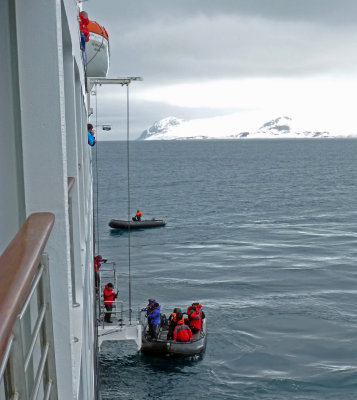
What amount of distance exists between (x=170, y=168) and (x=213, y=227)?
83.4 metres

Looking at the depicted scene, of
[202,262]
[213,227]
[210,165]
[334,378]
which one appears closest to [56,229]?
[334,378]

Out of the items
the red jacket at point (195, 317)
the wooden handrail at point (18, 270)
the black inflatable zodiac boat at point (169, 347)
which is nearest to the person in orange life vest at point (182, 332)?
the black inflatable zodiac boat at point (169, 347)

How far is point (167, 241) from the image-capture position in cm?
4644

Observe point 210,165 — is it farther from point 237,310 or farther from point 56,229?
point 56,229

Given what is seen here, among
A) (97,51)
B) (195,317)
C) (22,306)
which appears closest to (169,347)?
(195,317)

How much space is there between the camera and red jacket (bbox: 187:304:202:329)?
21984 mm

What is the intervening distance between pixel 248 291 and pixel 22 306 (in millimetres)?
30383

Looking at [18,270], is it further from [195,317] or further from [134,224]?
[134,224]

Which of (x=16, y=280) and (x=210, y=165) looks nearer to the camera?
(x=16, y=280)

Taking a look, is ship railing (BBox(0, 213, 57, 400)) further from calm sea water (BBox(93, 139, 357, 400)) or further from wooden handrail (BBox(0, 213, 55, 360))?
calm sea water (BBox(93, 139, 357, 400))

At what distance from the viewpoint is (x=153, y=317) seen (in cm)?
2130

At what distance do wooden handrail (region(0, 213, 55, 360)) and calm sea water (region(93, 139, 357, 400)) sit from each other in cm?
1818

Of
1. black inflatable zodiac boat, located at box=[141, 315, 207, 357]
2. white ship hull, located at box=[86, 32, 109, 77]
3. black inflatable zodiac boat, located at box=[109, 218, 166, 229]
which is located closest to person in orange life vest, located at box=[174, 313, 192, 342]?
black inflatable zodiac boat, located at box=[141, 315, 207, 357]

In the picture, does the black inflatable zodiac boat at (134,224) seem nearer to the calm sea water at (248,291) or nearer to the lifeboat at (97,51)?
the calm sea water at (248,291)
